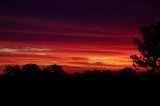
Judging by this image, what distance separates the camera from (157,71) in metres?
38.8

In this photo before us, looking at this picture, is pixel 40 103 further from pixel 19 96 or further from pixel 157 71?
pixel 157 71

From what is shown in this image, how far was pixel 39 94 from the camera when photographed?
53.5 feet

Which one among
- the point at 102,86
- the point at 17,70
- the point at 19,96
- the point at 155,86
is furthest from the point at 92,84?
the point at 17,70

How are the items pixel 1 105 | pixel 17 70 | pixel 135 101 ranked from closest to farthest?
pixel 1 105 < pixel 135 101 < pixel 17 70

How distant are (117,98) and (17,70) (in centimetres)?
4152

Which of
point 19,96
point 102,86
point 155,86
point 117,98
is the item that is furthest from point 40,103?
point 155,86

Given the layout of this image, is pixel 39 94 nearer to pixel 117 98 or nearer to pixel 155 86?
pixel 117 98

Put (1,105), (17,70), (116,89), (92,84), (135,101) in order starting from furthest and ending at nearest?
(17,70) < (92,84) < (116,89) < (135,101) < (1,105)

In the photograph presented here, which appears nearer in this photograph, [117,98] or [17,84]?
[117,98]

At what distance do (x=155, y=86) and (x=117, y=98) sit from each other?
3.72 m

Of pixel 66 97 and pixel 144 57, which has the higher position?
pixel 144 57

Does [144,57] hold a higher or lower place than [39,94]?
higher

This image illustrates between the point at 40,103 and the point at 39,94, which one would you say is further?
the point at 39,94

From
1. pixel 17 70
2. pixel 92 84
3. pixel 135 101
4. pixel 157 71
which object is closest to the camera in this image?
pixel 135 101
